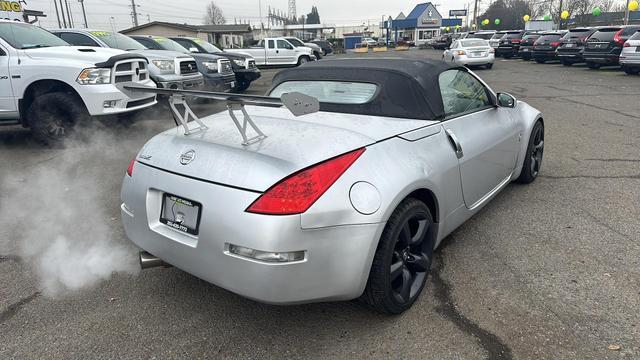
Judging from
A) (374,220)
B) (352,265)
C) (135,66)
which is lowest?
(352,265)

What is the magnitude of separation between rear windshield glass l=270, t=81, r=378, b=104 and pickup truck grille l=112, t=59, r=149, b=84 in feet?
13.5

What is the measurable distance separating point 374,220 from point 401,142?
1.99ft

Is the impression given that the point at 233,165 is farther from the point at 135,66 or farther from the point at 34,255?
the point at 135,66

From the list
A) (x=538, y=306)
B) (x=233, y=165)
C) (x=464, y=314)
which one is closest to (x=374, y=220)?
(x=233, y=165)

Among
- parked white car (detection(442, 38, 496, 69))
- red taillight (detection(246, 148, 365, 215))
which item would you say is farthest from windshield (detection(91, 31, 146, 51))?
parked white car (detection(442, 38, 496, 69))

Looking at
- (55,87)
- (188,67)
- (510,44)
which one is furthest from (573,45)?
(55,87)

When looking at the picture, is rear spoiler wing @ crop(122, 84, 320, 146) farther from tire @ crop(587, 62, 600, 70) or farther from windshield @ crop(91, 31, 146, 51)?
tire @ crop(587, 62, 600, 70)

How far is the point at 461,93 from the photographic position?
3490mm

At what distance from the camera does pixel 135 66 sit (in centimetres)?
684

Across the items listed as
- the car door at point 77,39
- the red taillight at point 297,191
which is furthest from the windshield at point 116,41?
the red taillight at point 297,191

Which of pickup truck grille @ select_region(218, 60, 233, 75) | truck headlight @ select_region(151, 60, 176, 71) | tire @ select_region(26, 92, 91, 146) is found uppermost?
truck headlight @ select_region(151, 60, 176, 71)

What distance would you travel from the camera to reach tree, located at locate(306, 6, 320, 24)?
471 ft

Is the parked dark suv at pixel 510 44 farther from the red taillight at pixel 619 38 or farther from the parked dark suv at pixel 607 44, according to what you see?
the red taillight at pixel 619 38

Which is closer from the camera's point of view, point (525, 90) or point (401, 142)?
point (401, 142)
